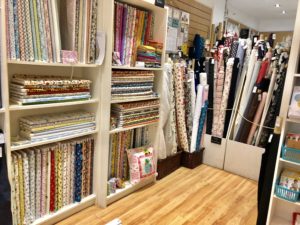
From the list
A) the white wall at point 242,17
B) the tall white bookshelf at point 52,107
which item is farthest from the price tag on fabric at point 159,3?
the white wall at point 242,17

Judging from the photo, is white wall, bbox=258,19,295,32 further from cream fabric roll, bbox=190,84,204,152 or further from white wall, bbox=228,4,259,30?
cream fabric roll, bbox=190,84,204,152

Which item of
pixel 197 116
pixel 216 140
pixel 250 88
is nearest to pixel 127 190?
pixel 197 116

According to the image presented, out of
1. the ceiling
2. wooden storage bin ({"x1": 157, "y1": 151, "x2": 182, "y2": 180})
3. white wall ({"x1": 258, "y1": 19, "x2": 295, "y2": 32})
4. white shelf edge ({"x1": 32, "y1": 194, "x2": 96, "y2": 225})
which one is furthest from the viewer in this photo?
white wall ({"x1": 258, "y1": 19, "x2": 295, "y2": 32})

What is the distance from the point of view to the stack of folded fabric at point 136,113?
7.52 feet

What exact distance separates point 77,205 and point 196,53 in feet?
8.34

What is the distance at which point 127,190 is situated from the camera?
2.48 meters

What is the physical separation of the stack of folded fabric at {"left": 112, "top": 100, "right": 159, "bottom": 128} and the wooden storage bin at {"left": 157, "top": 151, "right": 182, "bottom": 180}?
559 mm

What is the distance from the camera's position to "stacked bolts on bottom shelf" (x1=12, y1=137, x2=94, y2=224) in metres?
1.75

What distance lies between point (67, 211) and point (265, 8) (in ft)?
18.9

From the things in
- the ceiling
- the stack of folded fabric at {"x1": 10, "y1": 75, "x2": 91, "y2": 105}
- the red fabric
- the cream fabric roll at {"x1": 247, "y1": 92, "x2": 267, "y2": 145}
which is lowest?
the cream fabric roll at {"x1": 247, "y1": 92, "x2": 267, "y2": 145}

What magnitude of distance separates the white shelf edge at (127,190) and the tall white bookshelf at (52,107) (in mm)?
144

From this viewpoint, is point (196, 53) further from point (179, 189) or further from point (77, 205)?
point (77, 205)

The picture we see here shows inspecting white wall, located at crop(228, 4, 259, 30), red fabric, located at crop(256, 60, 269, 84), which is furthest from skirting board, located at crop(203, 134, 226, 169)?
white wall, located at crop(228, 4, 259, 30)

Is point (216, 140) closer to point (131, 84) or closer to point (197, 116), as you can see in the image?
point (197, 116)
